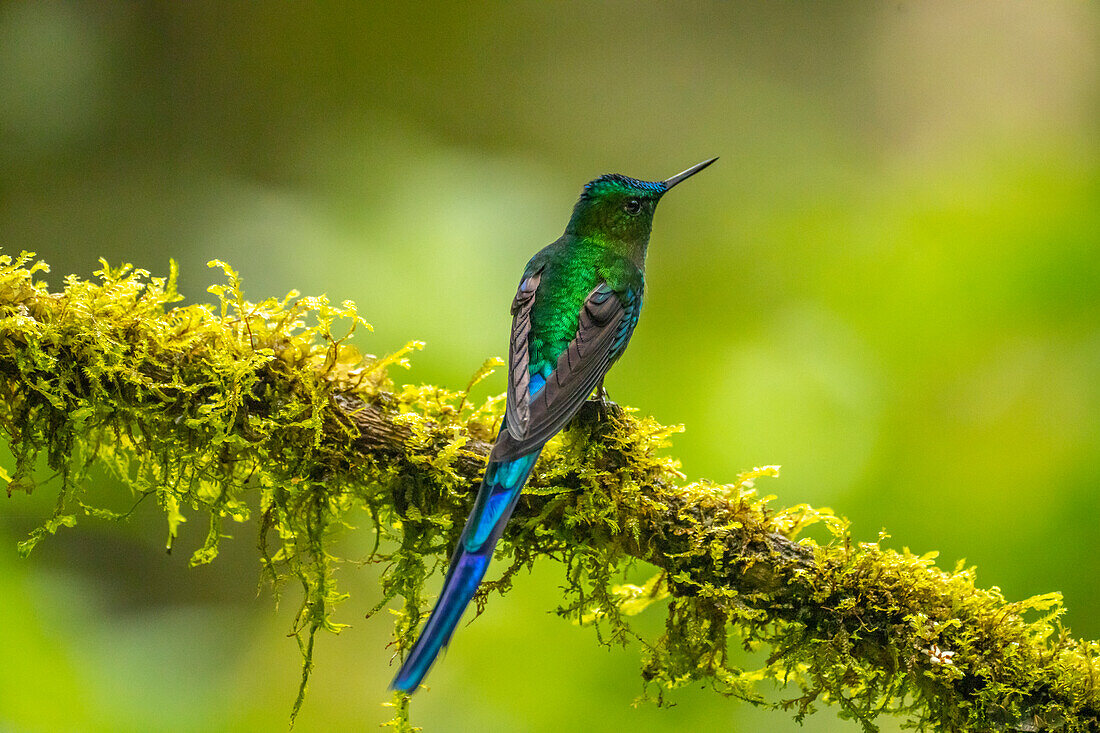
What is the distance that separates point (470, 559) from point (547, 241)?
2237mm

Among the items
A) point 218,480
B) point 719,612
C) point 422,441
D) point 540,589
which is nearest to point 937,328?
point 540,589

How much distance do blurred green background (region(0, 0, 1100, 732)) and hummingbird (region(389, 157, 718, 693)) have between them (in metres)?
0.70

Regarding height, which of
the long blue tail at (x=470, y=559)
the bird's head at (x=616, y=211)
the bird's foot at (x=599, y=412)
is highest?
the bird's head at (x=616, y=211)

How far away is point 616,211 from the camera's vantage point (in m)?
2.72

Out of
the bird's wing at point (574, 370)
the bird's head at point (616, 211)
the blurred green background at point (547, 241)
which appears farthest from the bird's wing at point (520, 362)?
the blurred green background at point (547, 241)

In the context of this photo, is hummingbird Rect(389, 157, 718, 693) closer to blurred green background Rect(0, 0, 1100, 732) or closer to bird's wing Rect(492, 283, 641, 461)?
bird's wing Rect(492, 283, 641, 461)

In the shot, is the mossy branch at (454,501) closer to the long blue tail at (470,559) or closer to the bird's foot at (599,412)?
the bird's foot at (599,412)

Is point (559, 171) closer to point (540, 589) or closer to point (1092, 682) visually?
point (540, 589)

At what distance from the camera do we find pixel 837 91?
230 inches

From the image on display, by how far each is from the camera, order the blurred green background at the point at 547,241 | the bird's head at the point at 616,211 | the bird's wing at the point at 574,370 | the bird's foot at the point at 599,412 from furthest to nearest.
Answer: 1. the blurred green background at the point at 547,241
2. the bird's head at the point at 616,211
3. the bird's foot at the point at 599,412
4. the bird's wing at the point at 574,370

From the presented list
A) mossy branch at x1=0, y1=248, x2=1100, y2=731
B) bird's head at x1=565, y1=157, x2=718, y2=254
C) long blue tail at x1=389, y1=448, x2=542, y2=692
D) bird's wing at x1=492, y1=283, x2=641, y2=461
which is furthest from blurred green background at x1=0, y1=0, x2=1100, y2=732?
long blue tail at x1=389, y1=448, x2=542, y2=692

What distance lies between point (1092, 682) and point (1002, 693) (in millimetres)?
155

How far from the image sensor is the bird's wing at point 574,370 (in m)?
1.77

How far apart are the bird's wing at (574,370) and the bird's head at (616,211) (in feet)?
0.98
